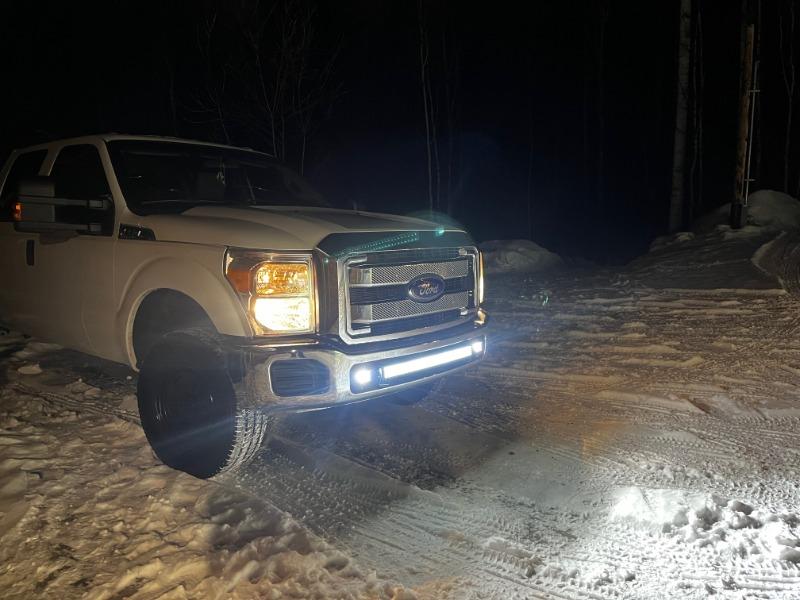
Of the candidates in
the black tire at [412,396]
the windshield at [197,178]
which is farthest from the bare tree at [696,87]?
the windshield at [197,178]

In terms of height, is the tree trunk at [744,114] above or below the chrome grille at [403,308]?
above

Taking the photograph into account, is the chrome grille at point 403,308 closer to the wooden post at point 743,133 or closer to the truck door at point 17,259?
the truck door at point 17,259

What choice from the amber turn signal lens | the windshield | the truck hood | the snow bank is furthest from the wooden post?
the amber turn signal lens

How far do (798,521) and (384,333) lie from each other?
228 cm

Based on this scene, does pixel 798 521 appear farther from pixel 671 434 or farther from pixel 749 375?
pixel 749 375

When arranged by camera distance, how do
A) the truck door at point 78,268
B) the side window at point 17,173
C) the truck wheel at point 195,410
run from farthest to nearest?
the side window at point 17,173, the truck door at point 78,268, the truck wheel at point 195,410

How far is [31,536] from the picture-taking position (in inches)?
112

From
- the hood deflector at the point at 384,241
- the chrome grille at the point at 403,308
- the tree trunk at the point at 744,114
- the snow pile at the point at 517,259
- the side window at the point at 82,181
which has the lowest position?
the snow pile at the point at 517,259

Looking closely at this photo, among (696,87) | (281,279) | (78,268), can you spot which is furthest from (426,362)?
(696,87)

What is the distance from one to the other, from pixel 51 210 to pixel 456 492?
10.4 ft

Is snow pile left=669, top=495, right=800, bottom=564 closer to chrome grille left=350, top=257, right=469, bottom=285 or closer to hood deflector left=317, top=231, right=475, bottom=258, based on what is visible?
chrome grille left=350, top=257, right=469, bottom=285

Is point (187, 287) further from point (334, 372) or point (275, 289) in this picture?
point (334, 372)

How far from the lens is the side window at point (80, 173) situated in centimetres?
428

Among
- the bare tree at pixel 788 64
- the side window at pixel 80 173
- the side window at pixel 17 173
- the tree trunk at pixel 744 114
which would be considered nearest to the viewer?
the side window at pixel 80 173
